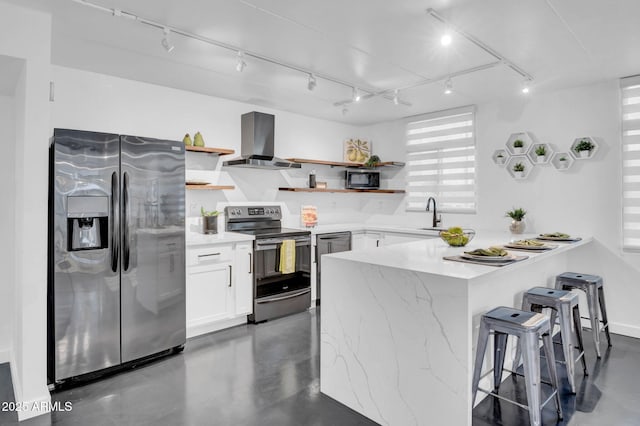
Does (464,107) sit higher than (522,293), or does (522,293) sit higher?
(464,107)

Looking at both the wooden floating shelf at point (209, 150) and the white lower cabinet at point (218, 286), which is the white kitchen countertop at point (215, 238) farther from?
the wooden floating shelf at point (209, 150)

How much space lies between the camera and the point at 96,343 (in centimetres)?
285

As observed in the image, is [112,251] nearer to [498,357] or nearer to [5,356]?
[5,356]

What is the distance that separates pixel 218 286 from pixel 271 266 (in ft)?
2.18

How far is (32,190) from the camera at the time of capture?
241 centimetres

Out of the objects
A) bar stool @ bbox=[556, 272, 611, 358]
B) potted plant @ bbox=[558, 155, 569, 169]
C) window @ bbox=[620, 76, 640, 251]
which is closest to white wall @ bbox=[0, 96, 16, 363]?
bar stool @ bbox=[556, 272, 611, 358]

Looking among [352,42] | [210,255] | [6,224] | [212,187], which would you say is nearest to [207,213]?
[212,187]

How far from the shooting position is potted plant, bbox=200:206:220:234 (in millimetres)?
4164

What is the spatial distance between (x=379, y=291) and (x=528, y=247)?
139 centimetres

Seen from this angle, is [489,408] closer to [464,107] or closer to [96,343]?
[96,343]

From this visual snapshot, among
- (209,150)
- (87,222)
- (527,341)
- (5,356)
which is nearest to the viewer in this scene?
(527,341)

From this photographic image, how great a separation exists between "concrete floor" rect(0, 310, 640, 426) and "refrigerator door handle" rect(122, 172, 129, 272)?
0.91m

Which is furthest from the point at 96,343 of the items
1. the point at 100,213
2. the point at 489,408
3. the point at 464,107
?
the point at 464,107

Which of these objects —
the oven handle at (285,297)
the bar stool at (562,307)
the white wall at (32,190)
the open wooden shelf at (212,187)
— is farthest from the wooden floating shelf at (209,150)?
the bar stool at (562,307)
